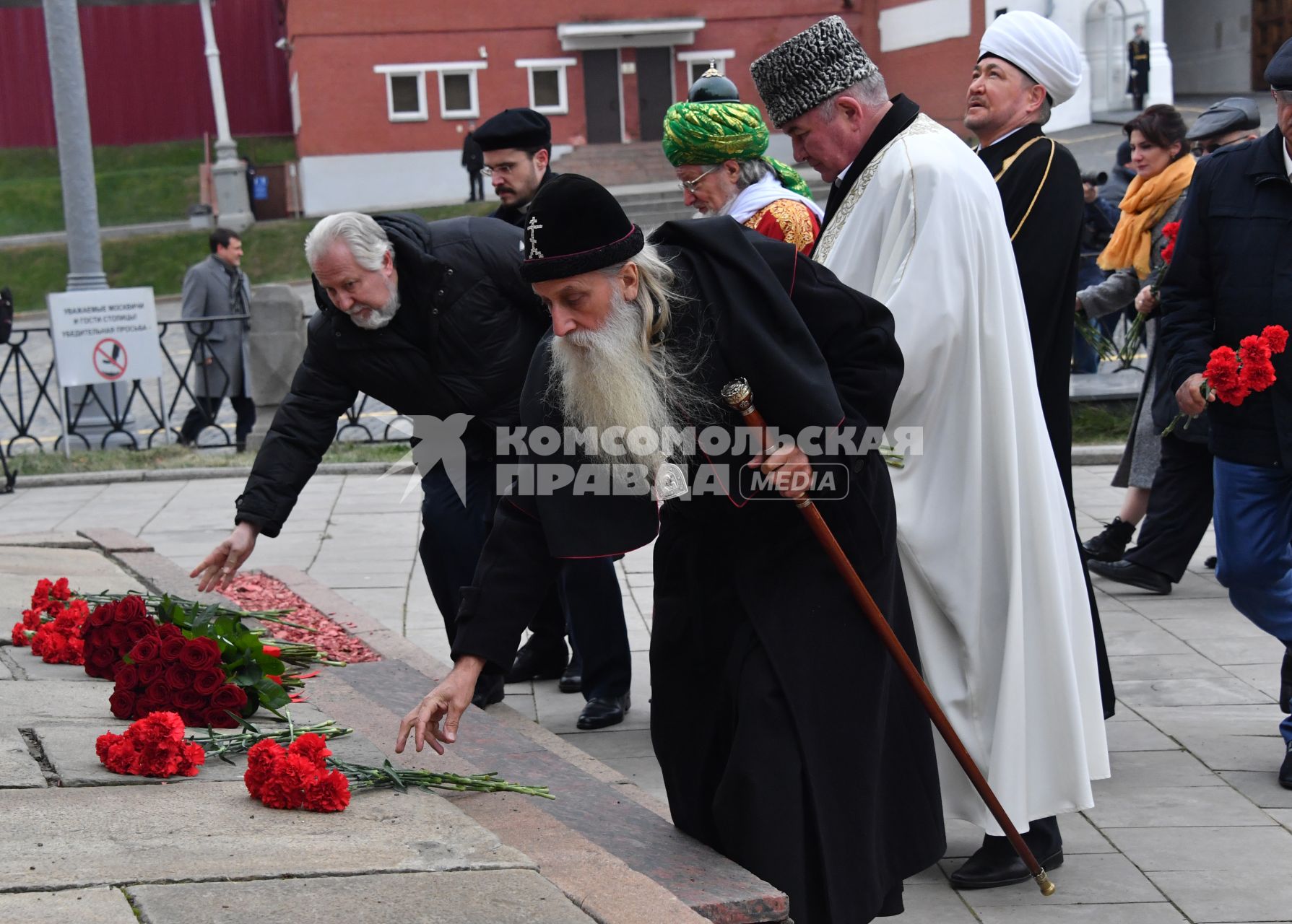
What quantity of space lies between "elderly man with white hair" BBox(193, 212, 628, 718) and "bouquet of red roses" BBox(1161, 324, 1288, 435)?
1987mm

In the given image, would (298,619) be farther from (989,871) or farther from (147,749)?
(989,871)

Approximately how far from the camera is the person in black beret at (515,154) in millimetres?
5727

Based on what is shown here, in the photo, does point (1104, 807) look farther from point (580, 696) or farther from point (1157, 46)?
point (1157, 46)

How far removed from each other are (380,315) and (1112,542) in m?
3.84

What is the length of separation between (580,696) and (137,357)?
802 cm

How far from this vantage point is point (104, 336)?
12352mm

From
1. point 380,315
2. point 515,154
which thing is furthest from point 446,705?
point 515,154

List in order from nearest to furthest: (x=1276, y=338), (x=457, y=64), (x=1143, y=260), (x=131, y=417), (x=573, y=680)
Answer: (x=1276, y=338) < (x=573, y=680) < (x=1143, y=260) < (x=131, y=417) < (x=457, y=64)

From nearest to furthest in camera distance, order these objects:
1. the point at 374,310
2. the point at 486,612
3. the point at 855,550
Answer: the point at 486,612, the point at 855,550, the point at 374,310

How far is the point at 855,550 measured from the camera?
126 inches

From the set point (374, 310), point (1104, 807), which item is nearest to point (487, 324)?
point (374, 310)

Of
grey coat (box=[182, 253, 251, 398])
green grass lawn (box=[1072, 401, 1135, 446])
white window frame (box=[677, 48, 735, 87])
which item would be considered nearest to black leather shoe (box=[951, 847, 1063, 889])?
green grass lawn (box=[1072, 401, 1135, 446])

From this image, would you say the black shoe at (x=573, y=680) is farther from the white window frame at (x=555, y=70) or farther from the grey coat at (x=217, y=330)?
the white window frame at (x=555, y=70)

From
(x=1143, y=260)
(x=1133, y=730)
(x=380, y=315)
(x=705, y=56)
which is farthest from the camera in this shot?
(x=705, y=56)
